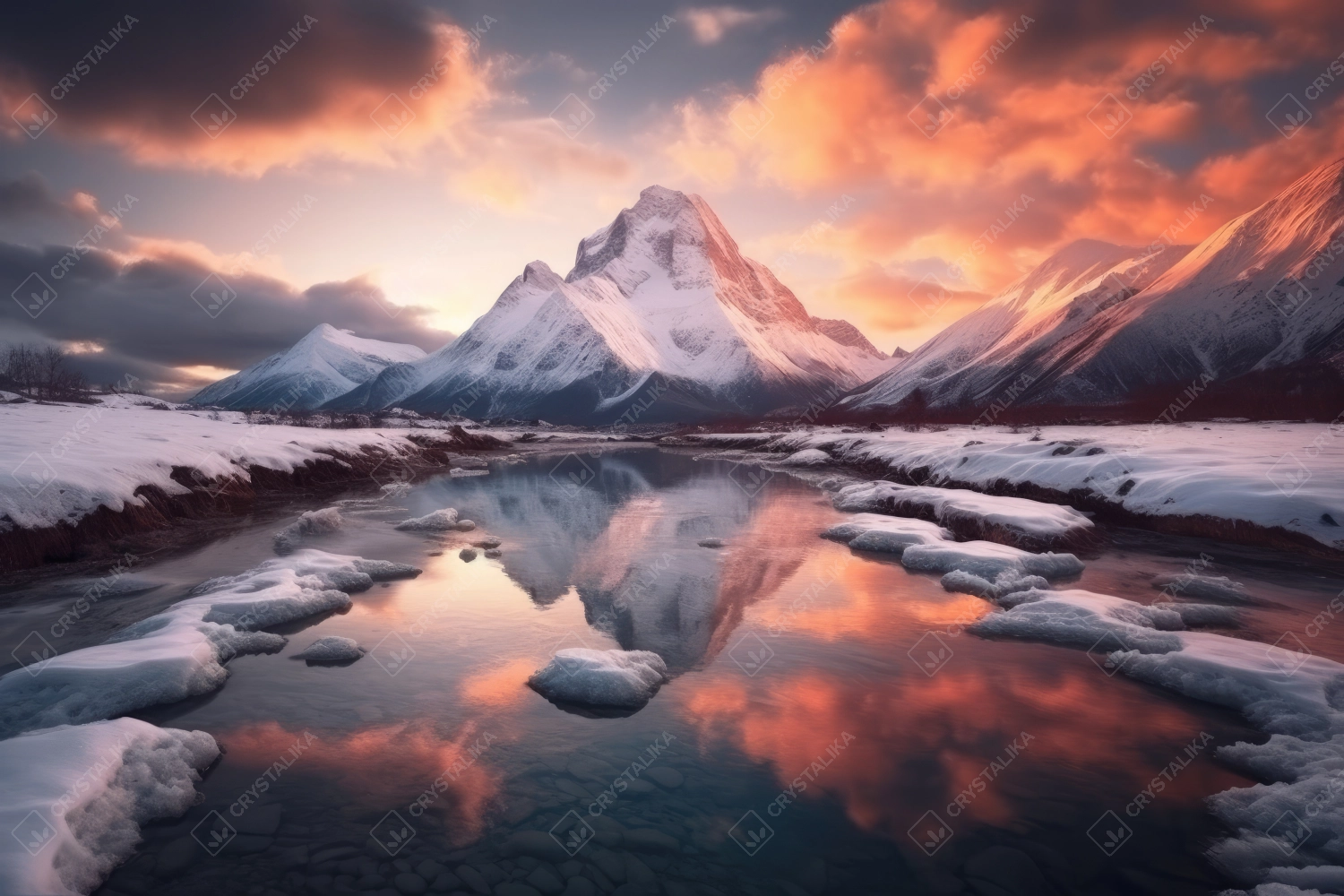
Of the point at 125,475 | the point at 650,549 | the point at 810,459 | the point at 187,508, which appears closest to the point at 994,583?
the point at 650,549

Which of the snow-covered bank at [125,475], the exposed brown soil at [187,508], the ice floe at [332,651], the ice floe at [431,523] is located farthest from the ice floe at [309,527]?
the ice floe at [332,651]

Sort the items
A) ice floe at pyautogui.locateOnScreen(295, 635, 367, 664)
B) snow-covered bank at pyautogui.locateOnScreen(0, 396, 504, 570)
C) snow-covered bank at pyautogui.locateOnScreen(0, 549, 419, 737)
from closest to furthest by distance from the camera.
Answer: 1. snow-covered bank at pyautogui.locateOnScreen(0, 549, 419, 737)
2. ice floe at pyautogui.locateOnScreen(295, 635, 367, 664)
3. snow-covered bank at pyautogui.locateOnScreen(0, 396, 504, 570)

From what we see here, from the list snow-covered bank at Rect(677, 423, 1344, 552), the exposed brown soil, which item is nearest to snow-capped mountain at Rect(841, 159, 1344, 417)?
snow-covered bank at Rect(677, 423, 1344, 552)

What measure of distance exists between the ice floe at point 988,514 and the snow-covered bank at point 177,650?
21.1m

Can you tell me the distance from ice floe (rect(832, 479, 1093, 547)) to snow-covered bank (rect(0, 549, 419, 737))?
21087mm

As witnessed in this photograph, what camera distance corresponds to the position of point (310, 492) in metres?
37.2

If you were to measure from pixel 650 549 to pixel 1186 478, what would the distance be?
21236 mm

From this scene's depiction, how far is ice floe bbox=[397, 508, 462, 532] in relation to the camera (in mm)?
26016

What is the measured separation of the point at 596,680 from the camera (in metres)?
10.7

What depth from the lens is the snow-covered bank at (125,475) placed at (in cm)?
1809

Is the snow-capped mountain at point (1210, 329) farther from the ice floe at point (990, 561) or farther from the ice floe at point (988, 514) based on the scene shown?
the ice floe at point (990, 561)

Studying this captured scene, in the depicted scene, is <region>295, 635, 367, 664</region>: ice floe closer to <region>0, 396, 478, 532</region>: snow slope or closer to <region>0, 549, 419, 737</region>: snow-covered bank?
<region>0, 549, 419, 737</region>: snow-covered bank

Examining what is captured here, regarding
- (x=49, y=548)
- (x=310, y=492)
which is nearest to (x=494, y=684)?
(x=49, y=548)

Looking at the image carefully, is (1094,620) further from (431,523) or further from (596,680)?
(431,523)
